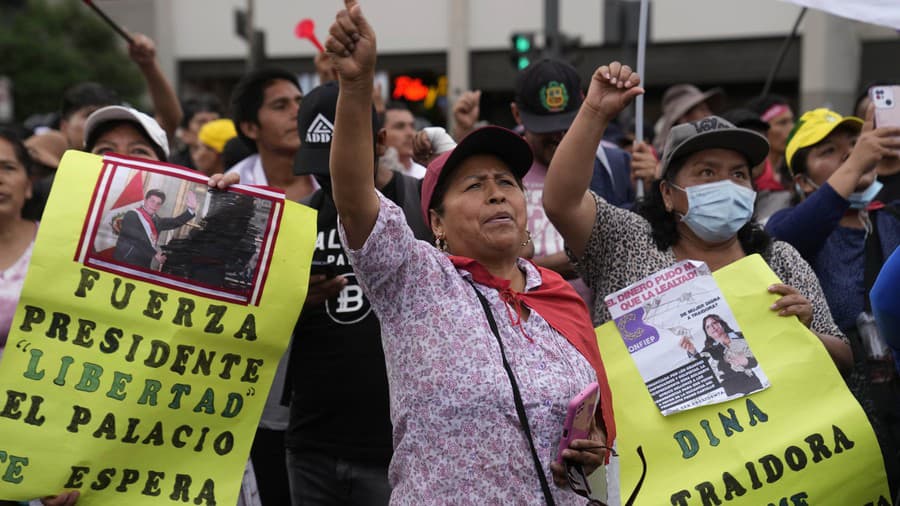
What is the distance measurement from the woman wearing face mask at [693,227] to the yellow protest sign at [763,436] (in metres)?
0.11

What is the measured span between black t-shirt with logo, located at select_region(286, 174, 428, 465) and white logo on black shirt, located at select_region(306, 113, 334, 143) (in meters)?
0.24

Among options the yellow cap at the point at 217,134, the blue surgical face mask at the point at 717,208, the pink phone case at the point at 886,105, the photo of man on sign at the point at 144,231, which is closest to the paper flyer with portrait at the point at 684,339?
the blue surgical face mask at the point at 717,208

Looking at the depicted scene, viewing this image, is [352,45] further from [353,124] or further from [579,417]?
[579,417]

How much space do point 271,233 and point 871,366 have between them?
233cm

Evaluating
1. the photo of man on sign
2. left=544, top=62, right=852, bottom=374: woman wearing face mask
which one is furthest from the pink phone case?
the photo of man on sign

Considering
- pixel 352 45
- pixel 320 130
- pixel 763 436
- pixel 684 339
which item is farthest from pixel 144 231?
pixel 763 436

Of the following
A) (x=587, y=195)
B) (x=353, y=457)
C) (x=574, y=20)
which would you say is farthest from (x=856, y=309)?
(x=574, y=20)

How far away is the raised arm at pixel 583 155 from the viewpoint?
3357 millimetres

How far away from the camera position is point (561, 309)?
10.5 feet

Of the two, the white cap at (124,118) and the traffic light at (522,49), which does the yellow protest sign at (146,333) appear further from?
the traffic light at (522,49)

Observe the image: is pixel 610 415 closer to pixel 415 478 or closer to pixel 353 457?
pixel 415 478

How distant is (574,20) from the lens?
2072cm

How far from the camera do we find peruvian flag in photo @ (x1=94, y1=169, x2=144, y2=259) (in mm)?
3363

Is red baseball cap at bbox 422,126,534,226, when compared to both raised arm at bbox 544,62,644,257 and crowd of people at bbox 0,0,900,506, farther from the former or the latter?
raised arm at bbox 544,62,644,257
